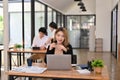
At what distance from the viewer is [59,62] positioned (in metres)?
2.81

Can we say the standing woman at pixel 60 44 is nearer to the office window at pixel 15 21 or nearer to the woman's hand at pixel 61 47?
the woman's hand at pixel 61 47

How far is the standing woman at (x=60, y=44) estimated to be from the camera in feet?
11.0

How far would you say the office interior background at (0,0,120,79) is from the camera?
7961 millimetres

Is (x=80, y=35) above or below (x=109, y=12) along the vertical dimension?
below

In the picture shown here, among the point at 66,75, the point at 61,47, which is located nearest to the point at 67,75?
the point at 66,75

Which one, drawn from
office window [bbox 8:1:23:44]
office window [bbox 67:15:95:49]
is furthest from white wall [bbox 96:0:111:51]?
office window [bbox 8:1:23:44]

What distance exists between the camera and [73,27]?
57.5ft

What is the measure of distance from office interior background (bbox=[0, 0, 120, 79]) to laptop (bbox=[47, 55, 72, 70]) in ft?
11.3

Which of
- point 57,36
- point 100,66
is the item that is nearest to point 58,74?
point 100,66

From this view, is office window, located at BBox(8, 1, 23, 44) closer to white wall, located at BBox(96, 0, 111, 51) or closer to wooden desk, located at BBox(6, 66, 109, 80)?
wooden desk, located at BBox(6, 66, 109, 80)

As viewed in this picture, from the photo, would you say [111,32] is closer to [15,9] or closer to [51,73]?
[15,9]

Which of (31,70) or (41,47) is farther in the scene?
(41,47)

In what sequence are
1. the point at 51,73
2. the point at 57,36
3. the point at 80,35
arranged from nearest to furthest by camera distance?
the point at 51,73 → the point at 57,36 → the point at 80,35

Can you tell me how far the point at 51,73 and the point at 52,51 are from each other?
2.57 feet
